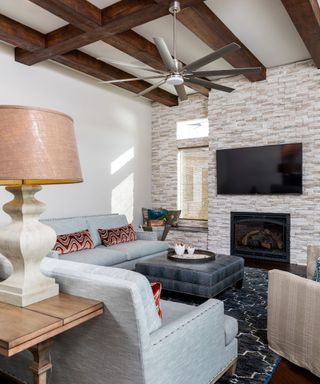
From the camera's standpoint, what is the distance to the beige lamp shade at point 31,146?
1.30 m

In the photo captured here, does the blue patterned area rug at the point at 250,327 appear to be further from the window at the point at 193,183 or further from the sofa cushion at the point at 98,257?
the window at the point at 193,183

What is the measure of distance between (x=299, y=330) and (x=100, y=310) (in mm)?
1508

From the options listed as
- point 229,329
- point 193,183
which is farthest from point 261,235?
point 229,329

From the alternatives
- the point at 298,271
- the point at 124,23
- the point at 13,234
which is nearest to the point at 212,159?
the point at 298,271

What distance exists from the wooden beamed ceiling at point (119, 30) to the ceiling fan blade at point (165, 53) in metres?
0.55

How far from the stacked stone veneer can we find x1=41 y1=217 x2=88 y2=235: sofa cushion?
2437mm

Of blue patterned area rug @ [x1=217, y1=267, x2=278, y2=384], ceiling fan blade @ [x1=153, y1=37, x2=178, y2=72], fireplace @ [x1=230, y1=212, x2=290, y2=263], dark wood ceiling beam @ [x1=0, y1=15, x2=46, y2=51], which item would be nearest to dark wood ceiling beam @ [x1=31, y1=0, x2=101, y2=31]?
dark wood ceiling beam @ [x1=0, y1=15, x2=46, y2=51]

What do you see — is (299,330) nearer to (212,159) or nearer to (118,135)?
(212,159)

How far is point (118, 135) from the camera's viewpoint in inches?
242

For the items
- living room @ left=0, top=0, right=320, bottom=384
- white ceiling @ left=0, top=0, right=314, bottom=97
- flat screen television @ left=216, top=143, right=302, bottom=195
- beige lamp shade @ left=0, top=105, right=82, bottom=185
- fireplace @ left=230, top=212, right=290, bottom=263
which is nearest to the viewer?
beige lamp shade @ left=0, top=105, right=82, bottom=185

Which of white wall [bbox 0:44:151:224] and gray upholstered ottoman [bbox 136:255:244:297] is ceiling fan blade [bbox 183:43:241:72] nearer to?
gray upholstered ottoman [bbox 136:255:244:297]

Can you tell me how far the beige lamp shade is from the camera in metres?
1.30

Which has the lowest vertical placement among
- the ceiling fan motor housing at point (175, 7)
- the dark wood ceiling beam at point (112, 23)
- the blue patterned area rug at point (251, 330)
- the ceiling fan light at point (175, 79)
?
the blue patterned area rug at point (251, 330)

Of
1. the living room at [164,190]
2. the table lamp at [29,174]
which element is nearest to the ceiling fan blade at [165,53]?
the living room at [164,190]
